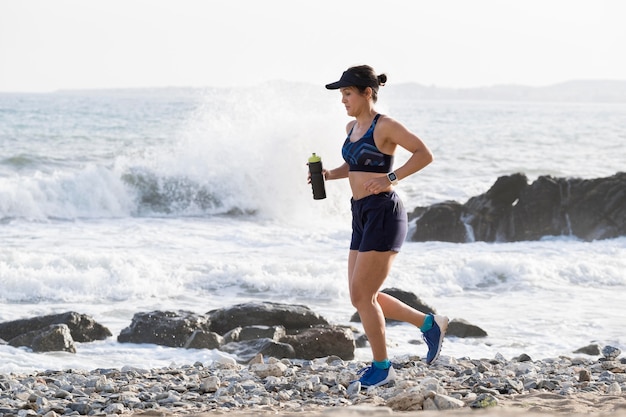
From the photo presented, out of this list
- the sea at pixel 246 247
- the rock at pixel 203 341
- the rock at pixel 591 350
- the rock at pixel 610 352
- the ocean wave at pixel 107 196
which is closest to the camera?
the rock at pixel 610 352

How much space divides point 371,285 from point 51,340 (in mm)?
4028

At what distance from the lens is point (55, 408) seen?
5543 millimetres

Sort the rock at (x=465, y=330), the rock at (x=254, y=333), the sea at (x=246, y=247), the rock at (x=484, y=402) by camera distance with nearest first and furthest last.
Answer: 1. the rock at (x=484, y=402)
2. the rock at (x=254, y=333)
3. the rock at (x=465, y=330)
4. the sea at (x=246, y=247)

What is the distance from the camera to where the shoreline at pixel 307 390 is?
526cm

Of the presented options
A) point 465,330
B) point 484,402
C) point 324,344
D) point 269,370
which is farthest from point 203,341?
point 484,402

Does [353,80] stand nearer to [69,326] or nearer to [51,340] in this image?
[51,340]

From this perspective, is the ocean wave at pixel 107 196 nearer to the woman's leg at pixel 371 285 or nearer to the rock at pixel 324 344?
the rock at pixel 324 344

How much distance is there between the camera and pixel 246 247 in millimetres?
15320

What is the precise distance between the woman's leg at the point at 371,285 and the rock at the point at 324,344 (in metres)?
2.61

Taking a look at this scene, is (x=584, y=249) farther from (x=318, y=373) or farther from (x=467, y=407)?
(x=467, y=407)

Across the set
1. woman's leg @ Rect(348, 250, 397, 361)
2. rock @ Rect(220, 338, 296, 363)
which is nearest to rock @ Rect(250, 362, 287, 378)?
woman's leg @ Rect(348, 250, 397, 361)

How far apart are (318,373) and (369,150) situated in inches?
81.0

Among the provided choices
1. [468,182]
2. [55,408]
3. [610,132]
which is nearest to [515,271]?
[55,408]

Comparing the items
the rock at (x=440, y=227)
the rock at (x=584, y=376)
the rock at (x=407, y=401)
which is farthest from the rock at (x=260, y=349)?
the rock at (x=440, y=227)
